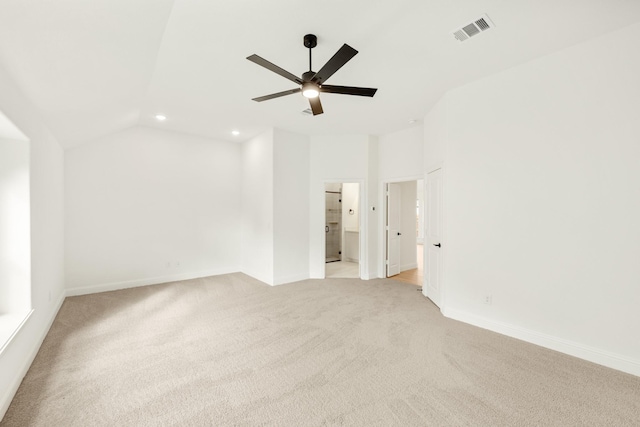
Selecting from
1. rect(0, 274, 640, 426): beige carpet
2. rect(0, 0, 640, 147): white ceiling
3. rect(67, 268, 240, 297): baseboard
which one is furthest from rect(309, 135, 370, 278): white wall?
rect(67, 268, 240, 297): baseboard

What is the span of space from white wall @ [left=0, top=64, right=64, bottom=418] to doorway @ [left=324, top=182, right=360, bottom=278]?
513 centimetres

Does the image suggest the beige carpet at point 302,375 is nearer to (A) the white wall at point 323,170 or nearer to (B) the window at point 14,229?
(B) the window at point 14,229

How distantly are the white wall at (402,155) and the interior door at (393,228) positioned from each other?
35 centimetres

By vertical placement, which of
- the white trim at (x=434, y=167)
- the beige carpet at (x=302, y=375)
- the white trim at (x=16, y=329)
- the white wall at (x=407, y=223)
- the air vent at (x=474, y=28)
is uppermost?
the air vent at (x=474, y=28)

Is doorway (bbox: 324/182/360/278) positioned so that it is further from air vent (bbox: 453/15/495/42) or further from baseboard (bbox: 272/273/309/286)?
air vent (bbox: 453/15/495/42)


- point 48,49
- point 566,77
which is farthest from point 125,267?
point 566,77

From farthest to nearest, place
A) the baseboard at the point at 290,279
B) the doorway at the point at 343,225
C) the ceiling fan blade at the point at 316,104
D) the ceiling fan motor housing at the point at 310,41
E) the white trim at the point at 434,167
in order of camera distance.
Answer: the doorway at the point at 343,225 < the baseboard at the point at 290,279 < the white trim at the point at 434,167 < the ceiling fan blade at the point at 316,104 < the ceiling fan motor housing at the point at 310,41

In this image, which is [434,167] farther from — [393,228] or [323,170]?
[323,170]

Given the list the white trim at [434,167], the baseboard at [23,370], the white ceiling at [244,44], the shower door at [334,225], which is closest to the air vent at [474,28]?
the white ceiling at [244,44]

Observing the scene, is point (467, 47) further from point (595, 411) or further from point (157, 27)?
point (595, 411)

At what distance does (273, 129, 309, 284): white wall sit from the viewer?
5125 millimetres

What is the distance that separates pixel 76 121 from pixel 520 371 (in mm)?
5598

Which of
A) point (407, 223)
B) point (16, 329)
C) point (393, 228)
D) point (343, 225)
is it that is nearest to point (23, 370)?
point (16, 329)

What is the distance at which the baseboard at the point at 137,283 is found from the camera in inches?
175
